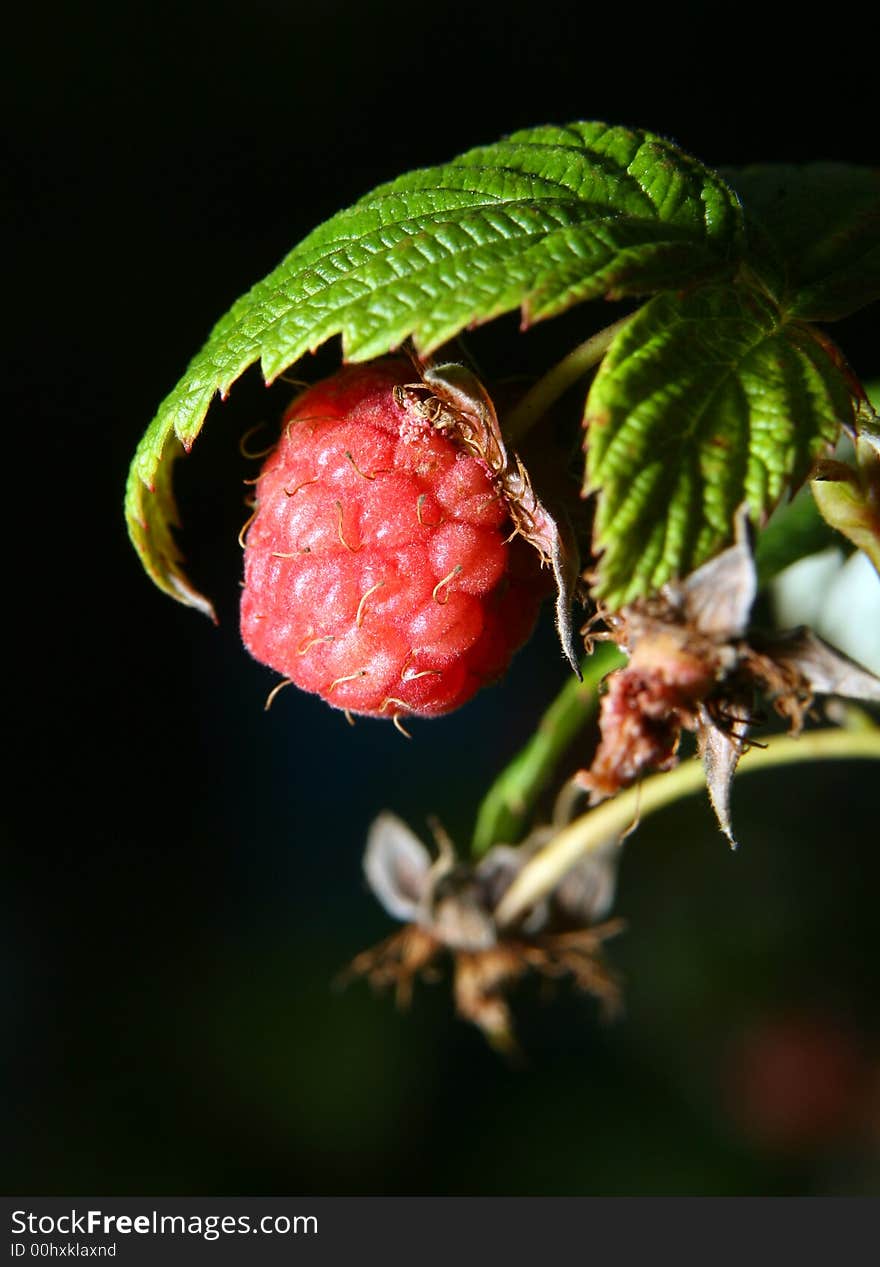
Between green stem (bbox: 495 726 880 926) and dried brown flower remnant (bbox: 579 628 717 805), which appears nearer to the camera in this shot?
dried brown flower remnant (bbox: 579 628 717 805)

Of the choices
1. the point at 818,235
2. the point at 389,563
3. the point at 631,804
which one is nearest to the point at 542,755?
the point at 631,804

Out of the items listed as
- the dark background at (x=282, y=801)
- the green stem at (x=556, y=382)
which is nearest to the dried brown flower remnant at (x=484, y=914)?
the green stem at (x=556, y=382)

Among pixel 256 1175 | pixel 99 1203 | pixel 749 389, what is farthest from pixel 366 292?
pixel 256 1175

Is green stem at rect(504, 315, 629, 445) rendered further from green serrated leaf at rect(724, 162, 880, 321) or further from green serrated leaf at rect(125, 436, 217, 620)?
green serrated leaf at rect(125, 436, 217, 620)

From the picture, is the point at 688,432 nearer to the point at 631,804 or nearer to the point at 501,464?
the point at 501,464

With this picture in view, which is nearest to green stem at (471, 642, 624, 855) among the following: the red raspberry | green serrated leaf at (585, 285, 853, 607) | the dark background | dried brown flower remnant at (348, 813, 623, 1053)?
dried brown flower remnant at (348, 813, 623, 1053)

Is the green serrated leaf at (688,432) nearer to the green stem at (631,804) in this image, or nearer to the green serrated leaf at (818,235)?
the green serrated leaf at (818,235)
